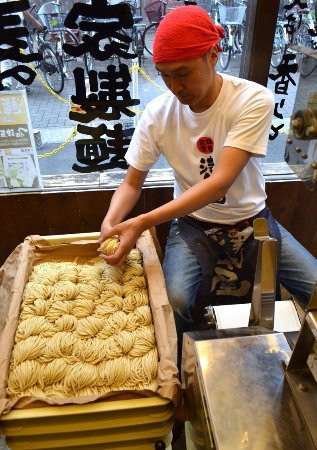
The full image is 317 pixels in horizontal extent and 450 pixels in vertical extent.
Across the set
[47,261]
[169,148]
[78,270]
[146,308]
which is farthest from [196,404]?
[169,148]

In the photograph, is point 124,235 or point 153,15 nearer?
point 124,235

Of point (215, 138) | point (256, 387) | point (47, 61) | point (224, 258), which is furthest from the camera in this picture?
point (47, 61)

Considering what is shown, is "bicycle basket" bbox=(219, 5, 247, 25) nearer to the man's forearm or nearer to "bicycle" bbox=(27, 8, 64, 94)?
"bicycle" bbox=(27, 8, 64, 94)

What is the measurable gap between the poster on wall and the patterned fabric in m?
1.23

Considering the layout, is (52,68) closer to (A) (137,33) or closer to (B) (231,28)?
(A) (137,33)

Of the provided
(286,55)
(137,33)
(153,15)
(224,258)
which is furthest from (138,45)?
(224,258)

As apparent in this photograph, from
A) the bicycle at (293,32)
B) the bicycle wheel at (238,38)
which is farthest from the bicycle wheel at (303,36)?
the bicycle wheel at (238,38)

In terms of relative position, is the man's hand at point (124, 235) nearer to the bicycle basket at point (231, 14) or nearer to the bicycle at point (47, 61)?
the bicycle at point (47, 61)

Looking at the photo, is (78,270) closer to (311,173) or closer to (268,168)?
(311,173)

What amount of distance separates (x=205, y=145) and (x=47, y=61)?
1176 millimetres

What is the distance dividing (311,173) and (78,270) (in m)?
1.35

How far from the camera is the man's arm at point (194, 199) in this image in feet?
5.72

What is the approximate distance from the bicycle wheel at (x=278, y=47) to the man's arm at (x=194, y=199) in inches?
39.2

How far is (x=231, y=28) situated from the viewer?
7.83 feet
